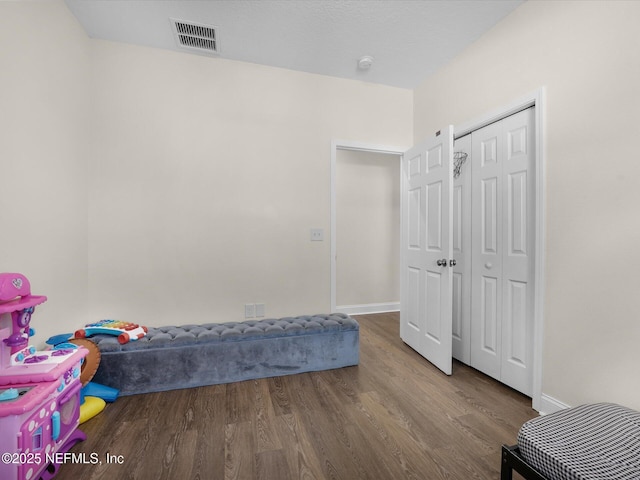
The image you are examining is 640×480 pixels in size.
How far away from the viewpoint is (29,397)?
1165mm

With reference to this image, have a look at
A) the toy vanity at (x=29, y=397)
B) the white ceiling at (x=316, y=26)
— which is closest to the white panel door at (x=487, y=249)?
the white ceiling at (x=316, y=26)

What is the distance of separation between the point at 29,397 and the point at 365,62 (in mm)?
3305

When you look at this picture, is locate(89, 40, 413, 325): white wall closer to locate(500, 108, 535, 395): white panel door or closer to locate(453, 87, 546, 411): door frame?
locate(500, 108, 535, 395): white panel door

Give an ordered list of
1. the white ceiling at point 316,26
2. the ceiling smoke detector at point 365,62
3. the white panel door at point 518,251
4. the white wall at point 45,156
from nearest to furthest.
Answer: the white wall at point 45,156, the white panel door at point 518,251, the white ceiling at point 316,26, the ceiling smoke detector at point 365,62

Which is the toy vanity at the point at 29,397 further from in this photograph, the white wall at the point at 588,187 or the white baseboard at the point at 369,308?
the white baseboard at the point at 369,308

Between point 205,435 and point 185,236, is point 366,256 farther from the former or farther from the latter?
point 205,435

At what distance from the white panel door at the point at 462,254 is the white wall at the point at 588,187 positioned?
64 centimetres

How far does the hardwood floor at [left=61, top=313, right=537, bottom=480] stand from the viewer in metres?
1.33

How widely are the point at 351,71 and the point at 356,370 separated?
2.96 metres

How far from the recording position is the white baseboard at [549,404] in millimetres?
1688

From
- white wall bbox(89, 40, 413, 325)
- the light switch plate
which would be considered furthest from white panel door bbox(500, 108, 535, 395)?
the light switch plate

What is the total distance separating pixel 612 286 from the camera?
4.84 ft

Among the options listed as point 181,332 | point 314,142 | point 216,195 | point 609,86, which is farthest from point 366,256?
point 609,86

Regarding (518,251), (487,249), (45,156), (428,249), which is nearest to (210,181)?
(45,156)
